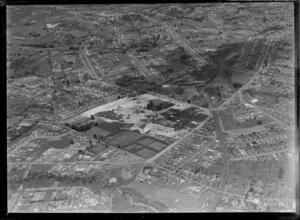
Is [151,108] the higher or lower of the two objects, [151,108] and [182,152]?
the higher

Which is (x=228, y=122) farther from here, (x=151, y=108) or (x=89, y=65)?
(x=89, y=65)

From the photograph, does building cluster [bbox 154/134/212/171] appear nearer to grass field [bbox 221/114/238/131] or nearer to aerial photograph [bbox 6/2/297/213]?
aerial photograph [bbox 6/2/297/213]

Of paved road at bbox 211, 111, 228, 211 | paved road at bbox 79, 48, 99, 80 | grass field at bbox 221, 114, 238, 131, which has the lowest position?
paved road at bbox 211, 111, 228, 211

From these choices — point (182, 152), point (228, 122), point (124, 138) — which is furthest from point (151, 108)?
point (228, 122)

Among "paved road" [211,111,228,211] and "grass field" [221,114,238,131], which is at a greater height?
"grass field" [221,114,238,131]

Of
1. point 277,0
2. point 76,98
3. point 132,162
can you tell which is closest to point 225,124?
point 132,162

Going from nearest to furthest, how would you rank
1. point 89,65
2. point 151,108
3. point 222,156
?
1. point 222,156
2. point 151,108
3. point 89,65

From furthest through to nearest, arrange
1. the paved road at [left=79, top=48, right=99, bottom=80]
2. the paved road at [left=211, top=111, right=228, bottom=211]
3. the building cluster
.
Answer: the paved road at [left=79, top=48, right=99, bottom=80] < the building cluster < the paved road at [left=211, top=111, right=228, bottom=211]

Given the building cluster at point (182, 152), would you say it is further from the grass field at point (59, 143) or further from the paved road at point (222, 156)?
the grass field at point (59, 143)

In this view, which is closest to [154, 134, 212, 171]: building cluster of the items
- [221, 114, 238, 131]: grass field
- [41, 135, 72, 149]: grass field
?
[221, 114, 238, 131]: grass field

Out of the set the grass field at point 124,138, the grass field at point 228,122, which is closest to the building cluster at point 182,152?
the grass field at point 228,122
